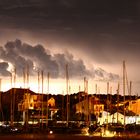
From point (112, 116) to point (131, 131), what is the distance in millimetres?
14659

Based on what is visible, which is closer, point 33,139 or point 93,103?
point 33,139

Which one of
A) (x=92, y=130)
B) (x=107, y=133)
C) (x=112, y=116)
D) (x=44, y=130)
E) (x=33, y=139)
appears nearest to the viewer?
(x=33, y=139)

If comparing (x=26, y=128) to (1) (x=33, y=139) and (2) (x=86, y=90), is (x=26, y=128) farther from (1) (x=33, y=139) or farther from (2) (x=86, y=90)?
(2) (x=86, y=90)

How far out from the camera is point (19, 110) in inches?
3652

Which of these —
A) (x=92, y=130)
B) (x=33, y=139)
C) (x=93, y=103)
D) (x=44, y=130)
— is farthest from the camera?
(x=93, y=103)

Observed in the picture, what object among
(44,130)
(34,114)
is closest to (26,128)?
(44,130)

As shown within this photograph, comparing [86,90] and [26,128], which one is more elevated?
[86,90]

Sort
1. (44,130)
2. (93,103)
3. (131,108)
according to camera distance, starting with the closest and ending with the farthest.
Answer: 1. (44,130)
2. (131,108)
3. (93,103)

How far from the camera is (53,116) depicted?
93188 mm

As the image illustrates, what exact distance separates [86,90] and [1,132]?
27.5 meters

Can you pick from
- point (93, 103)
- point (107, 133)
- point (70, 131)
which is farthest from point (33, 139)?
point (93, 103)

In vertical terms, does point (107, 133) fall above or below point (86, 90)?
below

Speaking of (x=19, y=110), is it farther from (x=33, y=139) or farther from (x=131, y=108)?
(x=33, y=139)

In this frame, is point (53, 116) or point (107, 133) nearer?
point (107, 133)
